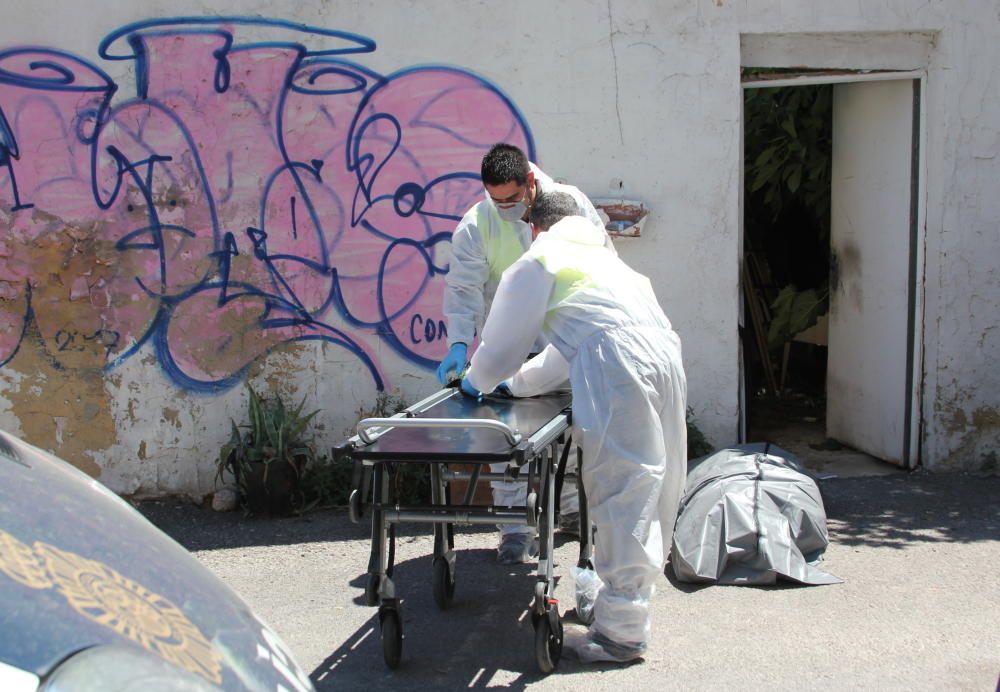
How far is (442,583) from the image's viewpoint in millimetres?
4555

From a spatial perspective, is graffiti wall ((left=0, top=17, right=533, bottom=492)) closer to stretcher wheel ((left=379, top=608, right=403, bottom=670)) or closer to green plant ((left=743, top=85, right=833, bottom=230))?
stretcher wheel ((left=379, top=608, right=403, bottom=670))

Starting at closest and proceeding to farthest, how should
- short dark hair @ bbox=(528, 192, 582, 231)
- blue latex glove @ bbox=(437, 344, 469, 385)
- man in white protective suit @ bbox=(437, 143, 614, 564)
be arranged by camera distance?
short dark hair @ bbox=(528, 192, 582, 231), blue latex glove @ bbox=(437, 344, 469, 385), man in white protective suit @ bbox=(437, 143, 614, 564)

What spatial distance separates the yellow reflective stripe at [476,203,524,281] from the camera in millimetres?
5031

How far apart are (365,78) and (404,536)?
8.35ft

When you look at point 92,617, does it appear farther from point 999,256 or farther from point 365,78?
point 999,256

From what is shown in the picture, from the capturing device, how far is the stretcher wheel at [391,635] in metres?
3.91

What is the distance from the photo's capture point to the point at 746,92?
26.8 ft

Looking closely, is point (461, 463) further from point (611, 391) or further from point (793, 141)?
point (793, 141)

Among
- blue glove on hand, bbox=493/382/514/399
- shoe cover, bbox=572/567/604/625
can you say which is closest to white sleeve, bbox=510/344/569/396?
blue glove on hand, bbox=493/382/514/399

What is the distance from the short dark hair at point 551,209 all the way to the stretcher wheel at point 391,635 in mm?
1552

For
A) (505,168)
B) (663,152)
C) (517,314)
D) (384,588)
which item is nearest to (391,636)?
(384,588)

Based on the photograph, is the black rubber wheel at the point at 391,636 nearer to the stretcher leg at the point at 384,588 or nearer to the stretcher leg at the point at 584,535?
the stretcher leg at the point at 384,588

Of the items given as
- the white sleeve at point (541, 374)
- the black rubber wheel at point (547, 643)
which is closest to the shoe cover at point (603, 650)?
the black rubber wheel at point (547, 643)

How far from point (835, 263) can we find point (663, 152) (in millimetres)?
1844
